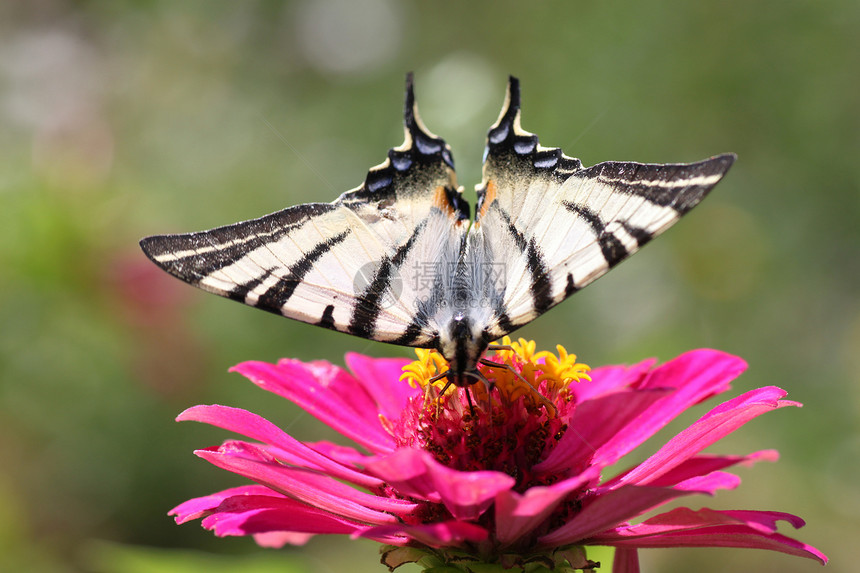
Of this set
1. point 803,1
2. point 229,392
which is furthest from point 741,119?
point 229,392

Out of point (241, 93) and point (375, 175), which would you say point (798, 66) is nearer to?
point (375, 175)

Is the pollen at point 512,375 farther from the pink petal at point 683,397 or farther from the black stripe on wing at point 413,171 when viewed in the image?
the black stripe on wing at point 413,171

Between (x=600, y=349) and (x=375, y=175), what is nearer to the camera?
(x=375, y=175)

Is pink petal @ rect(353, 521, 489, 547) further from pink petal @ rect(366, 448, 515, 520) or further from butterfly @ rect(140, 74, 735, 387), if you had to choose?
butterfly @ rect(140, 74, 735, 387)

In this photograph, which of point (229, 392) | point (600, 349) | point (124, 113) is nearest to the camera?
point (600, 349)

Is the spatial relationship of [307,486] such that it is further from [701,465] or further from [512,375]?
[701,465]

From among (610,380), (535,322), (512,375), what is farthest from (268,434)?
(535,322)
